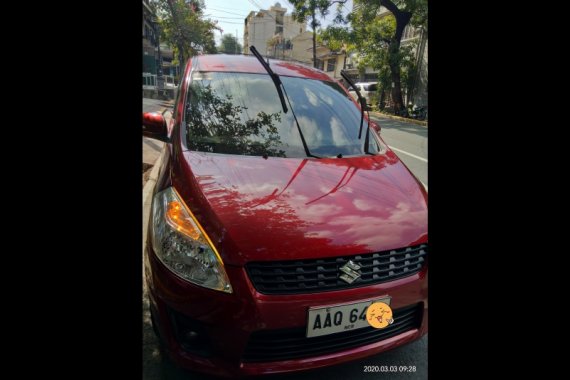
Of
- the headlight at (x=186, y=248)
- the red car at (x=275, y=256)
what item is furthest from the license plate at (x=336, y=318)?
the headlight at (x=186, y=248)

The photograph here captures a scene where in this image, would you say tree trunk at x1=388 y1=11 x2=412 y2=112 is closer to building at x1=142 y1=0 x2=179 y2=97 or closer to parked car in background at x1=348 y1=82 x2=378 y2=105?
parked car in background at x1=348 y1=82 x2=378 y2=105

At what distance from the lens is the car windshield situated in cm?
165

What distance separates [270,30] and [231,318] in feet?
4.47

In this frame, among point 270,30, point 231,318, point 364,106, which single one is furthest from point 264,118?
point 231,318

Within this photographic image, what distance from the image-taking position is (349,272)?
118cm

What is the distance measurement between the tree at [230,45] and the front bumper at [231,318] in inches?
46.3

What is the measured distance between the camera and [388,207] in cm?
139

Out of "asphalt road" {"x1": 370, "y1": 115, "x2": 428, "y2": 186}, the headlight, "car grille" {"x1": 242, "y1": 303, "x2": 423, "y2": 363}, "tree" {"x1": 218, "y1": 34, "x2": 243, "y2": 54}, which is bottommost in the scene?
"car grille" {"x1": 242, "y1": 303, "x2": 423, "y2": 363}

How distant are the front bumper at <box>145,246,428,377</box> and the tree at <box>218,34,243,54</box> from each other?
1.17 metres
